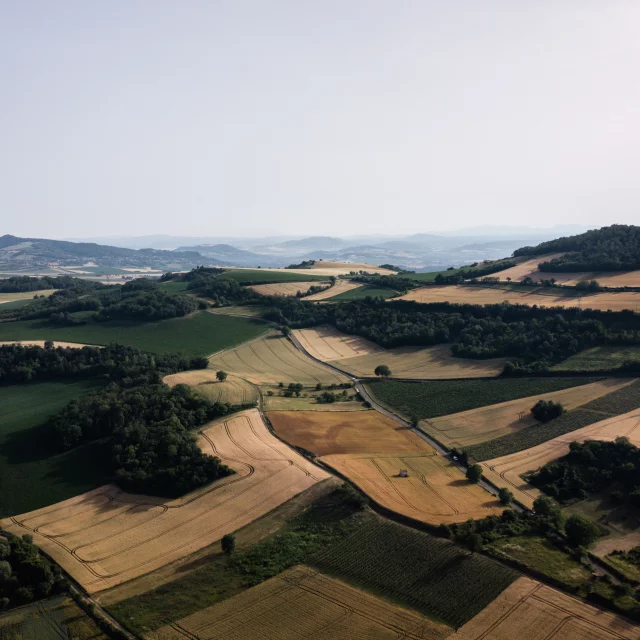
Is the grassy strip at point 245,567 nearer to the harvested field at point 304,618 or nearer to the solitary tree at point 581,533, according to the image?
the harvested field at point 304,618

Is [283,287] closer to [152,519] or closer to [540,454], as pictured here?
[540,454]

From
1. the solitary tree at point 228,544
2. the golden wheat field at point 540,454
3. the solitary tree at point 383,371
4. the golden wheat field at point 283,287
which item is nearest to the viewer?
the solitary tree at point 228,544

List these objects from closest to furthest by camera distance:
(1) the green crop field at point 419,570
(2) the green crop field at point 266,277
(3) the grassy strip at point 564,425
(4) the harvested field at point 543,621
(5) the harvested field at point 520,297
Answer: (4) the harvested field at point 543,621 < (1) the green crop field at point 419,570 < (3) the grassy strip at point 564,425 < (5) the harvested field at point 520,297 < (2) the green crop field at point 266,277

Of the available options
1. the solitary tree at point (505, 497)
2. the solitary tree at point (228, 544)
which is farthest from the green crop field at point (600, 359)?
the solitary tree at point (228, 544)

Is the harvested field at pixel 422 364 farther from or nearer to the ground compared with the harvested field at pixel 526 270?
nearer to the ground

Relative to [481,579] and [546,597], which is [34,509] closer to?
[481,579]

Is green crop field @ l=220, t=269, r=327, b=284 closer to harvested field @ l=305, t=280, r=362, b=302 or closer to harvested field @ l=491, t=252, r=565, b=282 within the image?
harvested field @ l=305, t=280, r=362, b=302

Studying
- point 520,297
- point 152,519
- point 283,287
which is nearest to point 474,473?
point 152,519

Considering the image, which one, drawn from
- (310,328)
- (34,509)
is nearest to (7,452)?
(34,509)
